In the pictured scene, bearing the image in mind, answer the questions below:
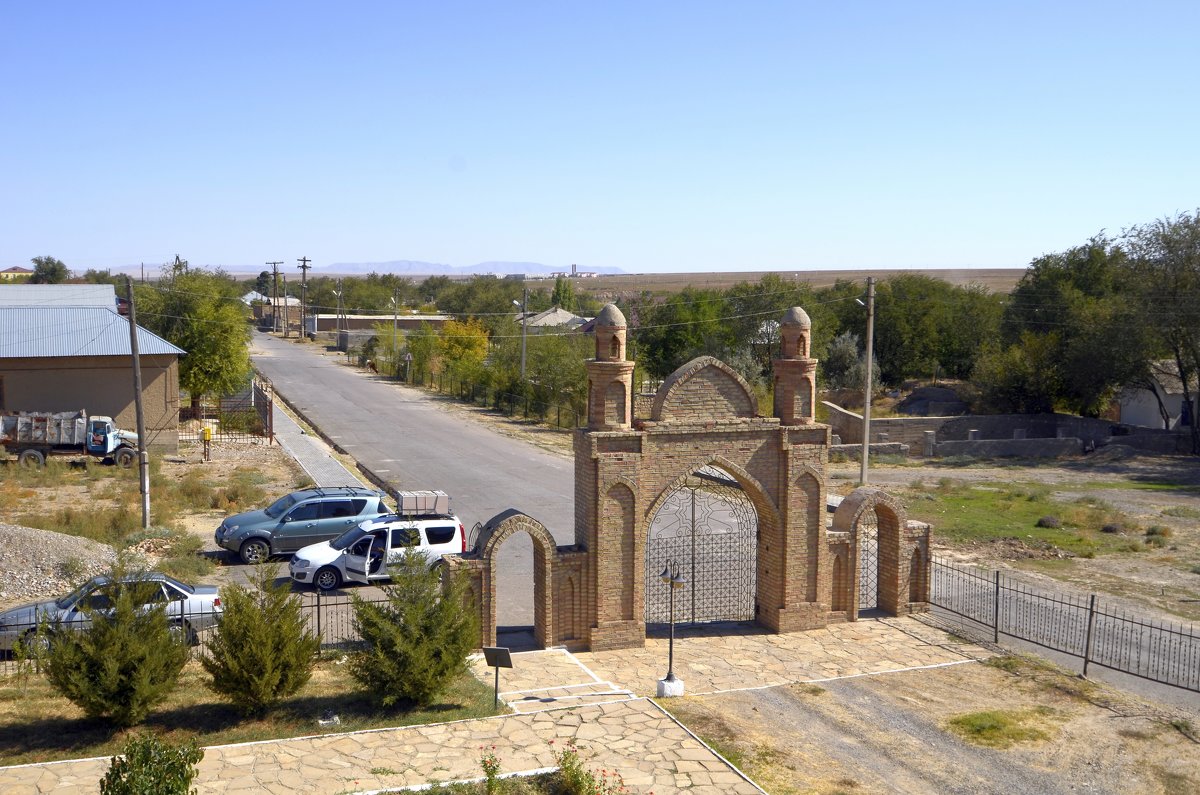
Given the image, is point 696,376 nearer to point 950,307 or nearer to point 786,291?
point 786,291

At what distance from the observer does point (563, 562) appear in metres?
16.0

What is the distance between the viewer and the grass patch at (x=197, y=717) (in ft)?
40.6

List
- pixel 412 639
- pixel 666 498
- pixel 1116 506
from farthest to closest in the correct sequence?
1. pixel 1116 506
2. pixel 666 498
3. pixel 412 639

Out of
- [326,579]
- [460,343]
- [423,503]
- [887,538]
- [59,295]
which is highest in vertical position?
[59,295]

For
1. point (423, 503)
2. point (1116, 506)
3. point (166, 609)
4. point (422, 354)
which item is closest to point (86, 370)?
point (423, 503)

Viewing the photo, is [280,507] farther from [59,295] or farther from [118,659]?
[59,295]

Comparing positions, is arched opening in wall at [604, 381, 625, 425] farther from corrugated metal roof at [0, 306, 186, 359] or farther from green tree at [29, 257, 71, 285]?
green tree at [29, 257, 71, 285]

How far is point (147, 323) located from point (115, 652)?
34.9 meters

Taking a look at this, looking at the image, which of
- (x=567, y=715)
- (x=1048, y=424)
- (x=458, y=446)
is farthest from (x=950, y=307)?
(x=567, y=715)

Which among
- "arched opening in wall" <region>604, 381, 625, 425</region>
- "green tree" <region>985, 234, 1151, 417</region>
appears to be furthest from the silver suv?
"green tree" <region>985, 234, 1151, 417</region>

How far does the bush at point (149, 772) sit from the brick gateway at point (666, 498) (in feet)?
18.8

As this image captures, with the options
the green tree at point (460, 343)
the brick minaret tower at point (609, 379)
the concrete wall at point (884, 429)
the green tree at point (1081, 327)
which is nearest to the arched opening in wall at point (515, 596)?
the brick minaret tower at point (609, 379)

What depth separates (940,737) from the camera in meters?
13.2

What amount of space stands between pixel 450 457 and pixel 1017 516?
18333 millimetres
